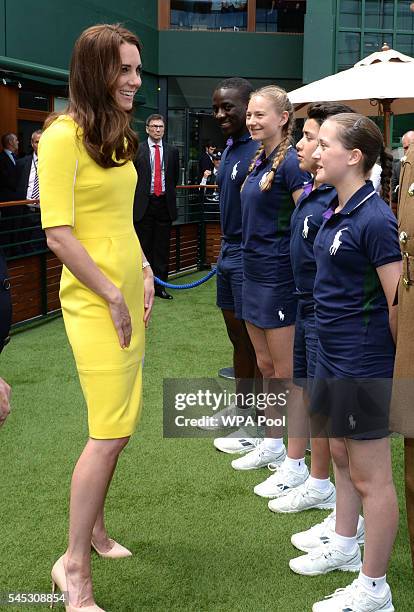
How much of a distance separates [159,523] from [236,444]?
1.04m

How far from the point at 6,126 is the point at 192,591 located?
35.0ft

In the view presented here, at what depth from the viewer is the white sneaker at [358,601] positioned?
8.77 feet

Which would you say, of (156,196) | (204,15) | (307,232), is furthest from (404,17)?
(307,232)

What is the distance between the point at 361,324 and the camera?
8.45ft

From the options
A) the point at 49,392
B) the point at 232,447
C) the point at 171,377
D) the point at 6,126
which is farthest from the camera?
the point at 6,126

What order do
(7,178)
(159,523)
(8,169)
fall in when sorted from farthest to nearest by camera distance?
(8,169), (7,178), (159,523)

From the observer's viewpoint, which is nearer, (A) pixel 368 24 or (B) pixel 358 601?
(B) pixel 358 601

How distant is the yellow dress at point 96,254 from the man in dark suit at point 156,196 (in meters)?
6.61

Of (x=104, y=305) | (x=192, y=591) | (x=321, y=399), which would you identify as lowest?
(x=192, y=591)

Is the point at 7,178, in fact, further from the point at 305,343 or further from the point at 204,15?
the point at 204,15

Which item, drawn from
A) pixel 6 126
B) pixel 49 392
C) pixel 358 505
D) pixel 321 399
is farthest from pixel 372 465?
pixel 6 126

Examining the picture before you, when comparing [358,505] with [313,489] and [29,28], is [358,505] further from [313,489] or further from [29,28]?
[29,28]

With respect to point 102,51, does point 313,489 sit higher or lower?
lower

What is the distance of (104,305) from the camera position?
8.38 feet
